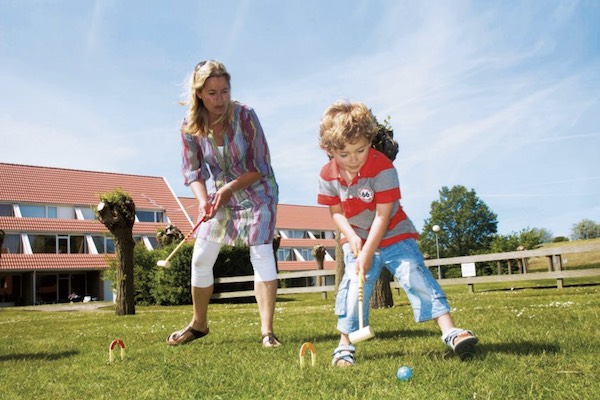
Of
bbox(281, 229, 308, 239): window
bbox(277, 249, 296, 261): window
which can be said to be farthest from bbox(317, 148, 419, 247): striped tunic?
bbox(281, 229, 308, 239): window

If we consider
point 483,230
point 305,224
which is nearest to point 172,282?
point 305,224

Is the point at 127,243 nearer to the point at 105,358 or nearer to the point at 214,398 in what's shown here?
the point at 105,358

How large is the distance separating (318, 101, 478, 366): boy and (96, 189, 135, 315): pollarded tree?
10.3m

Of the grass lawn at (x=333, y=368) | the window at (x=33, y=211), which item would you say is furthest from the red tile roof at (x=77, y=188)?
the grass lawn at (x=333, y=368)

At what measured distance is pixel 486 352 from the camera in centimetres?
378

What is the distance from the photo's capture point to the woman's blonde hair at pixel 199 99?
4859 millimetres

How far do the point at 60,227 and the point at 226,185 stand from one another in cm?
3229

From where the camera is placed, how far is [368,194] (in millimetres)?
3936

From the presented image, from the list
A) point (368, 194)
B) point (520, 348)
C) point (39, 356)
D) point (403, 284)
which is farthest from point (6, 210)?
point (520, 348)

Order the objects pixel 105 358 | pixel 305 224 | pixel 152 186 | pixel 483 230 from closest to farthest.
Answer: pixel 105 358 → pixel 152 186 → pixel 305 224 → pixel 483 230

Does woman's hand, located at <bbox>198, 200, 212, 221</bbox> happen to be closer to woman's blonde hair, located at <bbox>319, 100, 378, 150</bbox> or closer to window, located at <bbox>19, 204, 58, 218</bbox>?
woman's blonde hair, located at <bbox>319, 100, 378, 150</bbox>

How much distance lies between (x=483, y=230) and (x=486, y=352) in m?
72.0

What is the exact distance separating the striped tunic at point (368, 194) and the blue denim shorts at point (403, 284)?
0.29ft

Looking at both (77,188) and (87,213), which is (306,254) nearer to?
(87,213)
